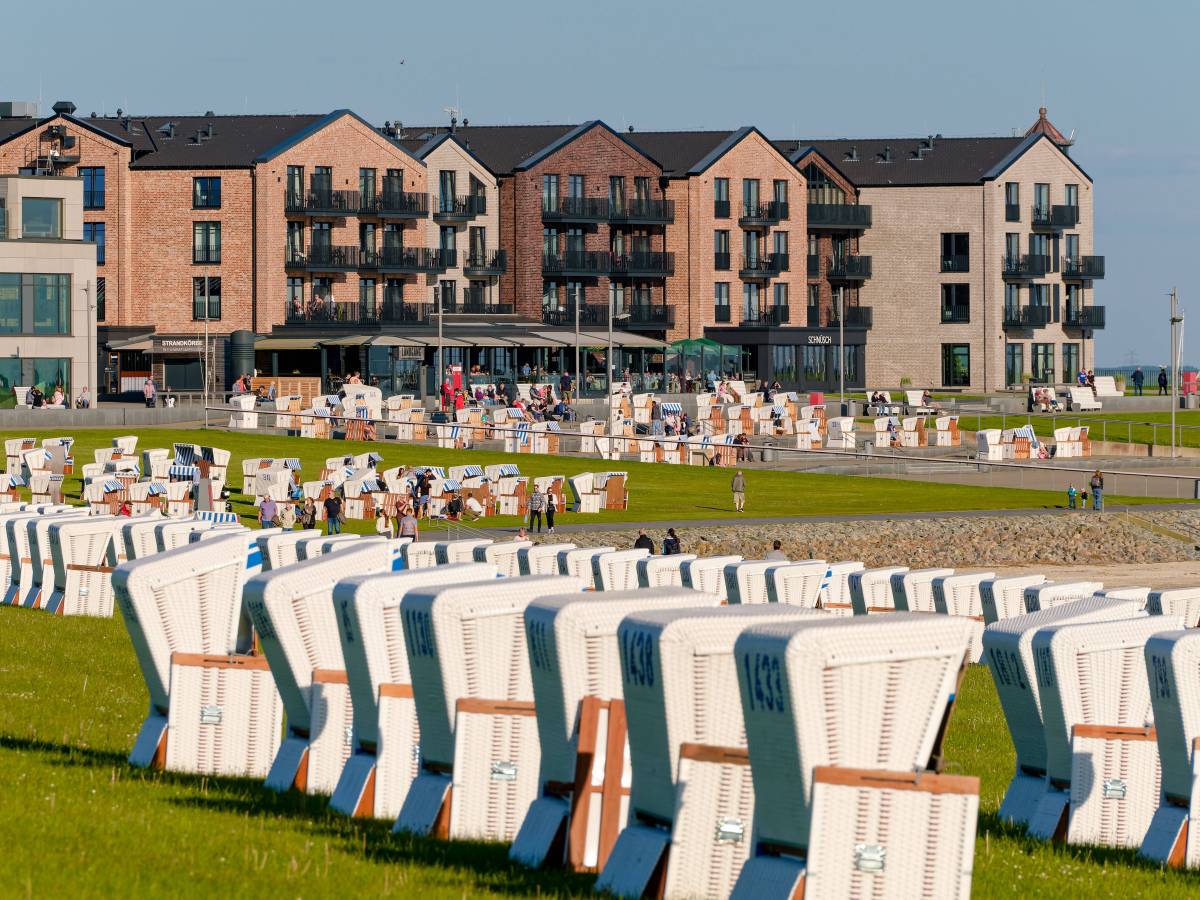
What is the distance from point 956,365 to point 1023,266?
610 centimetres

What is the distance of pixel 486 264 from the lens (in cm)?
9600

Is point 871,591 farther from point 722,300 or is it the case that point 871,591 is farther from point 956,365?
point 956,365

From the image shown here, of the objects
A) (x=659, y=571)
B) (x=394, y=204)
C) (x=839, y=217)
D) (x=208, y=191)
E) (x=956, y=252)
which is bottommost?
A: (x=659, y=571)

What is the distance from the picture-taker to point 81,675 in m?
16.0

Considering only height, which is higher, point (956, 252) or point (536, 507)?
point (956, 252)

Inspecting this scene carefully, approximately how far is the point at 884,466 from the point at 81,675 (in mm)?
50441

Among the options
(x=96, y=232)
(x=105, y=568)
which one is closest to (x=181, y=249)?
(x=96, y=232)

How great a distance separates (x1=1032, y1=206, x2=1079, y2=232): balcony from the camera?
104938 mm

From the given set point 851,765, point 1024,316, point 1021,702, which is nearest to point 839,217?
point 1024,316

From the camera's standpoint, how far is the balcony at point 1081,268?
10719cm

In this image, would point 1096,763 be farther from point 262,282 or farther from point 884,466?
point 262,282

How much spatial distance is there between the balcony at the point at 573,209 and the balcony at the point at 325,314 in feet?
35.6

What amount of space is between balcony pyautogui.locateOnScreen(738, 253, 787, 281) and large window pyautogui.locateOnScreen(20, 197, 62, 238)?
1490 inches

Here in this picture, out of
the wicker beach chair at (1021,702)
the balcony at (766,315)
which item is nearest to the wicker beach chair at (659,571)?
the wicker beach chair at (1021,702)
